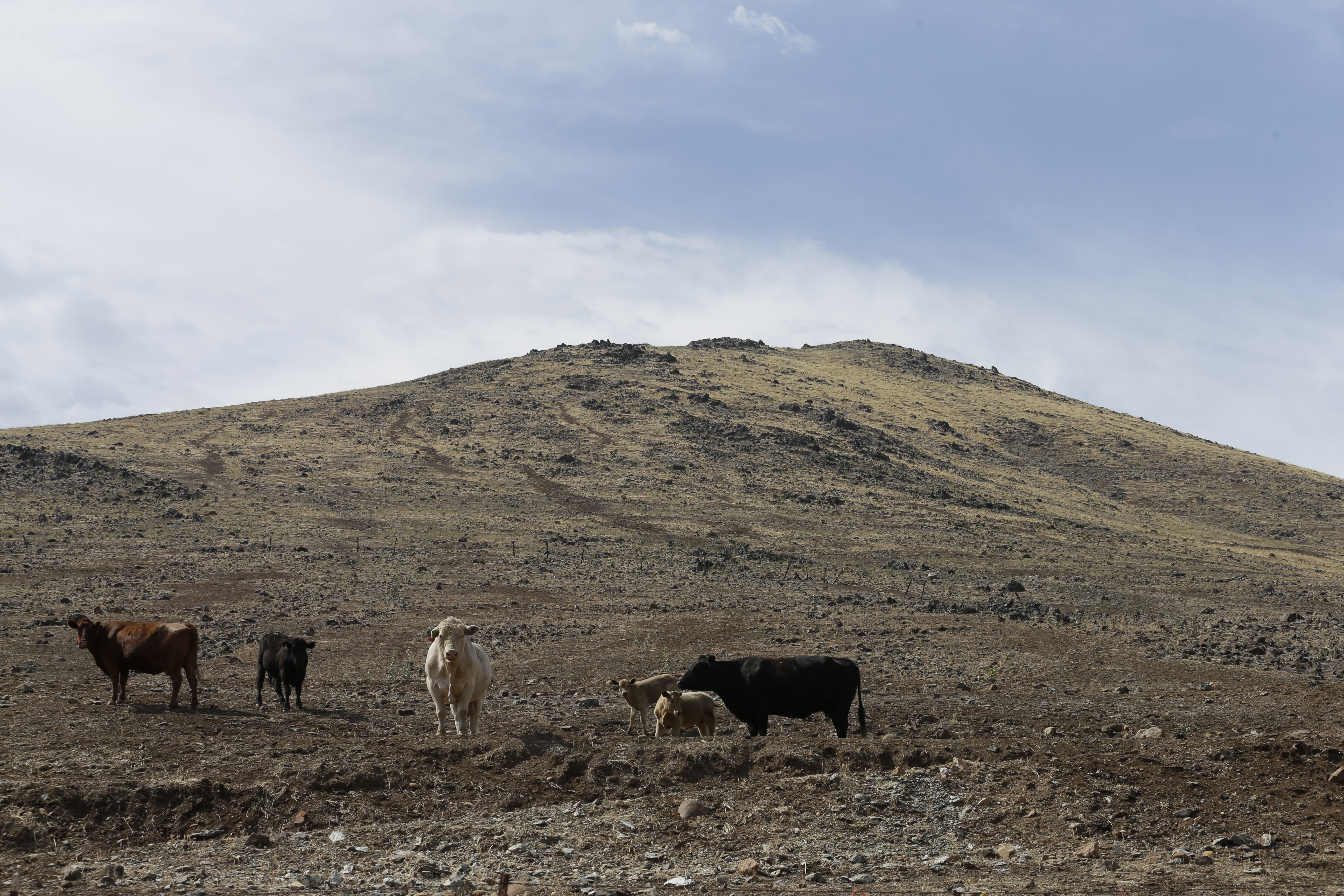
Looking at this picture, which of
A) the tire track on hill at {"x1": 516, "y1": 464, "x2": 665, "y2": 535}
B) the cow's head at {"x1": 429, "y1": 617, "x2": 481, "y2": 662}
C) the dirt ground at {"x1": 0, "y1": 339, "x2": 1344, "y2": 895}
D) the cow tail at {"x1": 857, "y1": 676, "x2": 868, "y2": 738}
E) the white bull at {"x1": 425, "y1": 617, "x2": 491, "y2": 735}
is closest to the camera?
the dirt ground at {"x1": 0, "y1": 339, "x2": 1344, "y2": 895}

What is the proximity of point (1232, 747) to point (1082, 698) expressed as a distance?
535cm

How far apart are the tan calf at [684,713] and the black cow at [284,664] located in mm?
5584

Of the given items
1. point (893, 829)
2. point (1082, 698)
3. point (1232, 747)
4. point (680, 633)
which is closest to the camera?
point (893, 829)

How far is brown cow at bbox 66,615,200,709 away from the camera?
14.6 m

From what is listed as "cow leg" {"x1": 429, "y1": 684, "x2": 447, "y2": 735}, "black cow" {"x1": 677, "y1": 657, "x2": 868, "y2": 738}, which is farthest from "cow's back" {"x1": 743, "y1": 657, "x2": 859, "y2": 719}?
"cow leg" {"x1": 429, "y1": 684, "x2": 447, "y2": 735}

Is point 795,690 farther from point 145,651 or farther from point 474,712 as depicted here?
Result: point 145,651

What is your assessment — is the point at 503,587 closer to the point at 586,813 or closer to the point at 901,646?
the point at 901,646

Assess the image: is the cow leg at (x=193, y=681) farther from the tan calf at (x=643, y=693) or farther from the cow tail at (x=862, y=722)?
the cow tail at (x=862, y=722)

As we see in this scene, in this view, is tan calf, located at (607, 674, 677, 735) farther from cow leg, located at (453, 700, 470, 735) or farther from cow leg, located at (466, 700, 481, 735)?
cow leg, located at (453, 700, 470, 735)

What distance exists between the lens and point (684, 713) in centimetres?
1442

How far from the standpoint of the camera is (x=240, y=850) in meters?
9.15

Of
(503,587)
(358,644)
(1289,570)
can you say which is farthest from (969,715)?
(1289,570)

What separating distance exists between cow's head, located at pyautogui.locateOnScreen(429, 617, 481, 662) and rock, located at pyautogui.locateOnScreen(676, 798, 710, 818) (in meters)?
4.40

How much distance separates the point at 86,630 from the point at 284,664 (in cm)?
301
